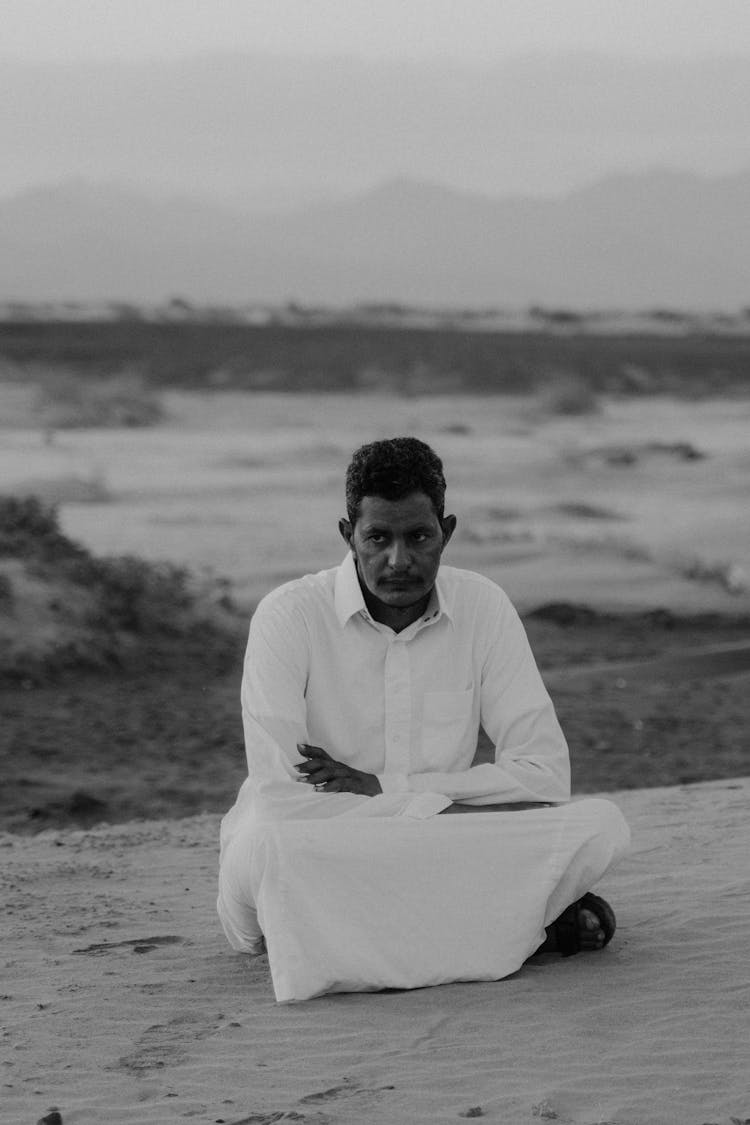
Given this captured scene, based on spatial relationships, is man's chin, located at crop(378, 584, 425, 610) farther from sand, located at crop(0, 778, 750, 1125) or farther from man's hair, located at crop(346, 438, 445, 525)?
sand, located at crop(0, 778, 750, 1125)

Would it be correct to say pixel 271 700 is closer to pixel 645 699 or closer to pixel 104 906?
pixel 104 906

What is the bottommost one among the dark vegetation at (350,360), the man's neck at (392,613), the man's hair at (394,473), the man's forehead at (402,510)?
the man's neck at (392,613)

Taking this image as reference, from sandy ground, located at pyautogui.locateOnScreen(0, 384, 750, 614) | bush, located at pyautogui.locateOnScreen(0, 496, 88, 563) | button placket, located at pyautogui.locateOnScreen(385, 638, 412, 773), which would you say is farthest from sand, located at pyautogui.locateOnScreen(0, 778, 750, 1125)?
sandy ground, located at pyautogui.locateOnScreen(0, 384, 750, 614)

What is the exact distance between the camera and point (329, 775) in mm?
4727

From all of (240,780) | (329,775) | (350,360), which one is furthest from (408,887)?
(350,360)

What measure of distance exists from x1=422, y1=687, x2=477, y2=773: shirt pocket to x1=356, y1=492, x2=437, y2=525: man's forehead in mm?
499

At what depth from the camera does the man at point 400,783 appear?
185 inches

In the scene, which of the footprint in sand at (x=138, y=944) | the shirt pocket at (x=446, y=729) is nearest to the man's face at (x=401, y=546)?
the shirt pocket at (x=446, y=729)

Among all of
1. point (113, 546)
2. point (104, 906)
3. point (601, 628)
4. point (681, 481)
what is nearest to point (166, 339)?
point (681, 481)

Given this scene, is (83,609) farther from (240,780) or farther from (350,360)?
(350,360)

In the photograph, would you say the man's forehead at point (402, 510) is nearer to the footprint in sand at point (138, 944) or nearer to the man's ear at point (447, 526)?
the man's ear at point (447, 526)

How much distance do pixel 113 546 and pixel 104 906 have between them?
43.9 feet

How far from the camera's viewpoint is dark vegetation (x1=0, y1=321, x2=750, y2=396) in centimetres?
3903

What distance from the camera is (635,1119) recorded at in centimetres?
398
